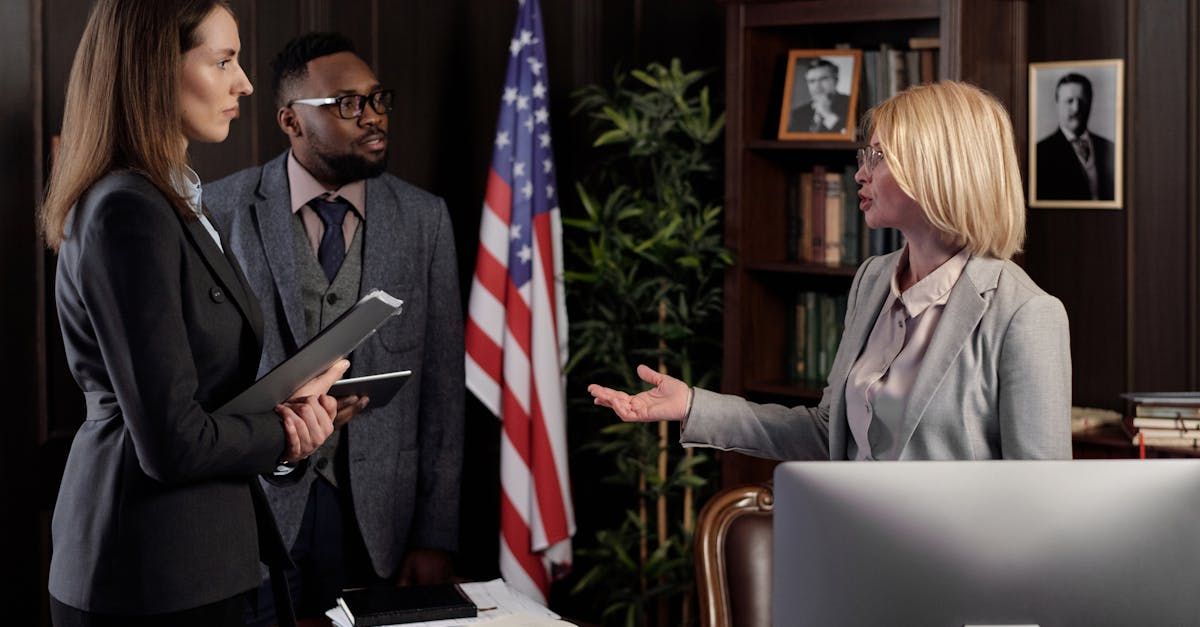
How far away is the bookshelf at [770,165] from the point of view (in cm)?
347

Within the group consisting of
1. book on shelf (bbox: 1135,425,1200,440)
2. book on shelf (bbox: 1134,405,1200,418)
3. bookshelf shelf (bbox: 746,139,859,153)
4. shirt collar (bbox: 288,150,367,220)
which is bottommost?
book on shelf (bbox: 1135,425,1200,440)

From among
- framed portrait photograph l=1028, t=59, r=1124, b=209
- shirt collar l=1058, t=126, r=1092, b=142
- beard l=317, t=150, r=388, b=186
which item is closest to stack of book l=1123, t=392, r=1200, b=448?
framed portrait photograph l=1028, t=59, r=1124, b=209

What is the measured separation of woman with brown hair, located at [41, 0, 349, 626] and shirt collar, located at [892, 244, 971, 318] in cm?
100

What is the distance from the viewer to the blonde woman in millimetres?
1878

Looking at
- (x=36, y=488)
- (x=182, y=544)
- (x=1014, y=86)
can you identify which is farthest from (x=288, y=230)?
(x=1014, y=86)

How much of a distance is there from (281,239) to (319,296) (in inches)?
6.4

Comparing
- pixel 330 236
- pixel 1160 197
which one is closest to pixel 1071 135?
pixel 1160 197

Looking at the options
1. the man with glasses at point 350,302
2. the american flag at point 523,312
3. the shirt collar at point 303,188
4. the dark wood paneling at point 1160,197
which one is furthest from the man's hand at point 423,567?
the dark wood paneling at point 1160,197

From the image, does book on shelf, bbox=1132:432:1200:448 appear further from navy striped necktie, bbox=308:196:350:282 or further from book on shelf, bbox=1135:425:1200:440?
navy striped necktie, bbox=308:196:350:282

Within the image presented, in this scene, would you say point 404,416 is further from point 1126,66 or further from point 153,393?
point 1126,66

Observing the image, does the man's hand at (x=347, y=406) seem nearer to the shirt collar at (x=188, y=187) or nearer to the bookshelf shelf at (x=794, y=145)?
the shirt collar at (x=188, y=187)

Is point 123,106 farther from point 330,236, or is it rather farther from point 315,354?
point 330,236

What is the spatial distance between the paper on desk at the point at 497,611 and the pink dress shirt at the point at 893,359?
0.59 m

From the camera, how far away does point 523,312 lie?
373 centimetres
